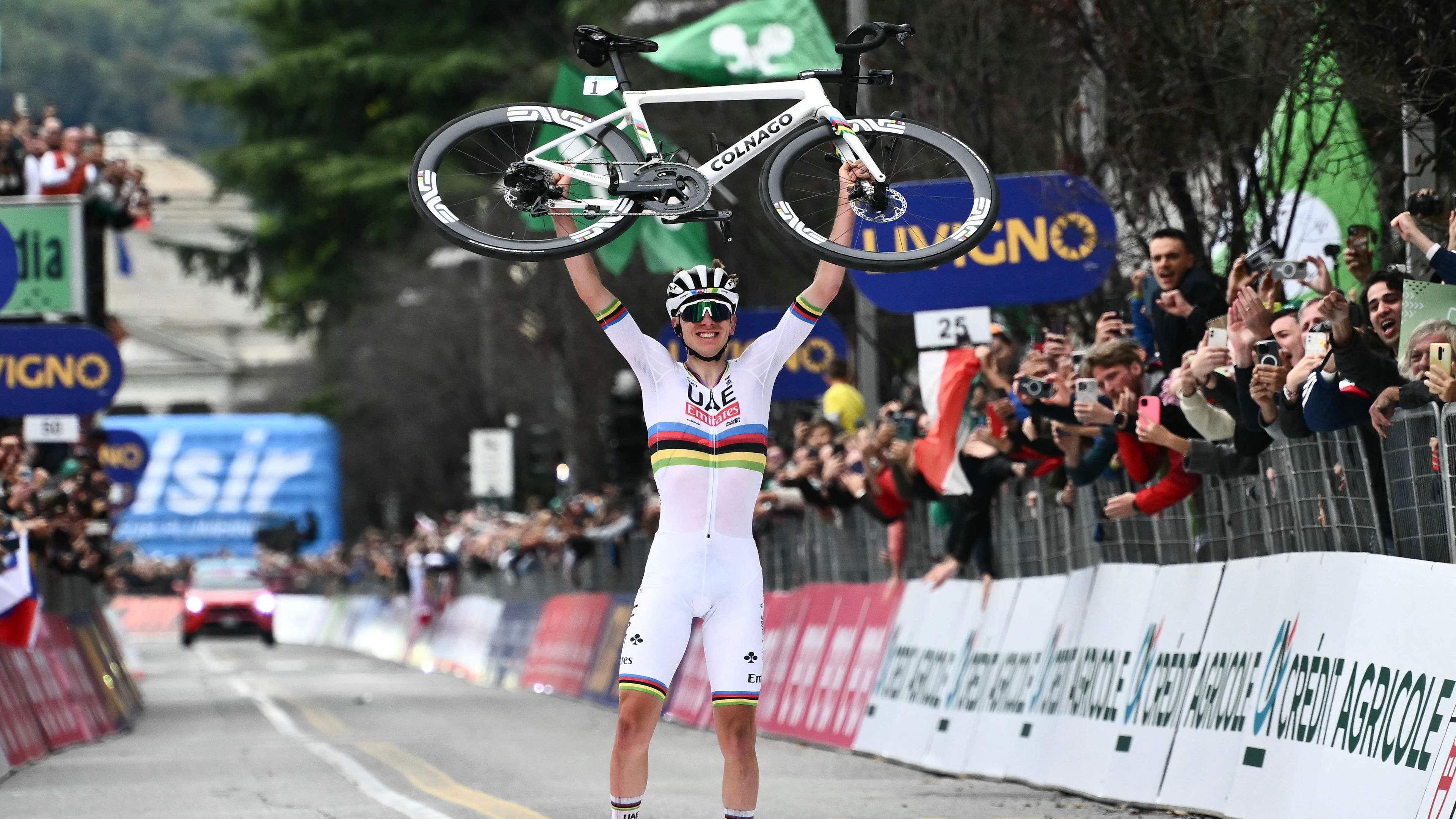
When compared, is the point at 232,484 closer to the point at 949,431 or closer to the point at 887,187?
the point at 949,431

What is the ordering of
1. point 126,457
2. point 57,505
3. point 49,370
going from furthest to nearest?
1. point 126,457
2. point 49,370
3. point 57,505

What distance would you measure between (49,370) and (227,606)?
3261 cm

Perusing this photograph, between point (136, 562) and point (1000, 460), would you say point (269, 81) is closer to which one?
point (1000, 460)

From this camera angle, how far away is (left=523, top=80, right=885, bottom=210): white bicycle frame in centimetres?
940

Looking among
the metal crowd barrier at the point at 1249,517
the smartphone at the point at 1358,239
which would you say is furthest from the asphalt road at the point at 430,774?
the smartphone at the point at 1358,239

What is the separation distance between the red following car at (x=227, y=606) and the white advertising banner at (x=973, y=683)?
40.0m

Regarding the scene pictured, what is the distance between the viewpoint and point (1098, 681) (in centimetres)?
1250

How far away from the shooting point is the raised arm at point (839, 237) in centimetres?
891

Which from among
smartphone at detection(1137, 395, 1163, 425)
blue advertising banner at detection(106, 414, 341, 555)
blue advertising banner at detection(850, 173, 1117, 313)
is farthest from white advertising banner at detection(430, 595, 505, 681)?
blue advertising banner at detection(106, 414, 341, 555)

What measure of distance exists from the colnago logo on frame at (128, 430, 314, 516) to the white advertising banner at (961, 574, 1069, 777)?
→ 5844cm

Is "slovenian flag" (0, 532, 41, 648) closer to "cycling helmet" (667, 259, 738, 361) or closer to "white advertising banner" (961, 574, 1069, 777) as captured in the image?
A: "white advertising banner" (961, 574, 1069, 777)

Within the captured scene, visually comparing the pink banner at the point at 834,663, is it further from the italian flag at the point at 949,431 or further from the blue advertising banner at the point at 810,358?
the blue advertising banner at the point at 810,358

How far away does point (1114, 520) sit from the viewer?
13188 mm

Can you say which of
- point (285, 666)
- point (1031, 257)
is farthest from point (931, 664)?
point (285, 666)
